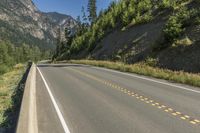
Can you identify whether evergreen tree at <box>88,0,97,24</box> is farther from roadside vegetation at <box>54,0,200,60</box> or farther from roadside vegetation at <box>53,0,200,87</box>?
roadside vegetation at <box>53,0,200,87</box>

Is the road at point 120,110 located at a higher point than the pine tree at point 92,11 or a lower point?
lower

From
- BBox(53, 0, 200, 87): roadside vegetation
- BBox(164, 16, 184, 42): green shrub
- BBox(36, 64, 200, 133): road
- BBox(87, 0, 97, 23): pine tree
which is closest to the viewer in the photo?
BBox(36, 64, 200, 133): road

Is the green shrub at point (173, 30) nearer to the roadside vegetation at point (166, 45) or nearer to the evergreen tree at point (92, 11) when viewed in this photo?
the roadside vegetation at point (166, 45)

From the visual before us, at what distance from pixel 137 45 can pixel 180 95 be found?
31.1 m

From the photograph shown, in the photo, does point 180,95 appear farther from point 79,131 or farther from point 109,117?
point 79,131

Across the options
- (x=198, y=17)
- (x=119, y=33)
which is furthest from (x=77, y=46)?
(x=198, y=17)

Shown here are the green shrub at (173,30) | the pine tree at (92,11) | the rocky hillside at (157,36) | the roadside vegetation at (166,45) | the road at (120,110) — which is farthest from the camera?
the pine tree at (92,11)

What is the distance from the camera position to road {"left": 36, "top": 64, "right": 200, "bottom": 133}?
33.5 ft

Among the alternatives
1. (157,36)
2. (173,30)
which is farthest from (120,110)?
(157,36)

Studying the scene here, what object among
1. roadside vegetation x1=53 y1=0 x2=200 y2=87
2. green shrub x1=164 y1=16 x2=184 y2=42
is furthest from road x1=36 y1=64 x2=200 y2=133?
green shrub x1=164 y1=16 x2=184 y2=42

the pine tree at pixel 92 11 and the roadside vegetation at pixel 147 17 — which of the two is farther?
the pine tree at pixel 92 11

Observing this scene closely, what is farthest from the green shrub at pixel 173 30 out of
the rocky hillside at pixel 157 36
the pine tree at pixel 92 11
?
the pine tree at pixel 92 11

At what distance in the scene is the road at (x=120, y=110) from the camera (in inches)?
402

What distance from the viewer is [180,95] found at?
53.2 feet
